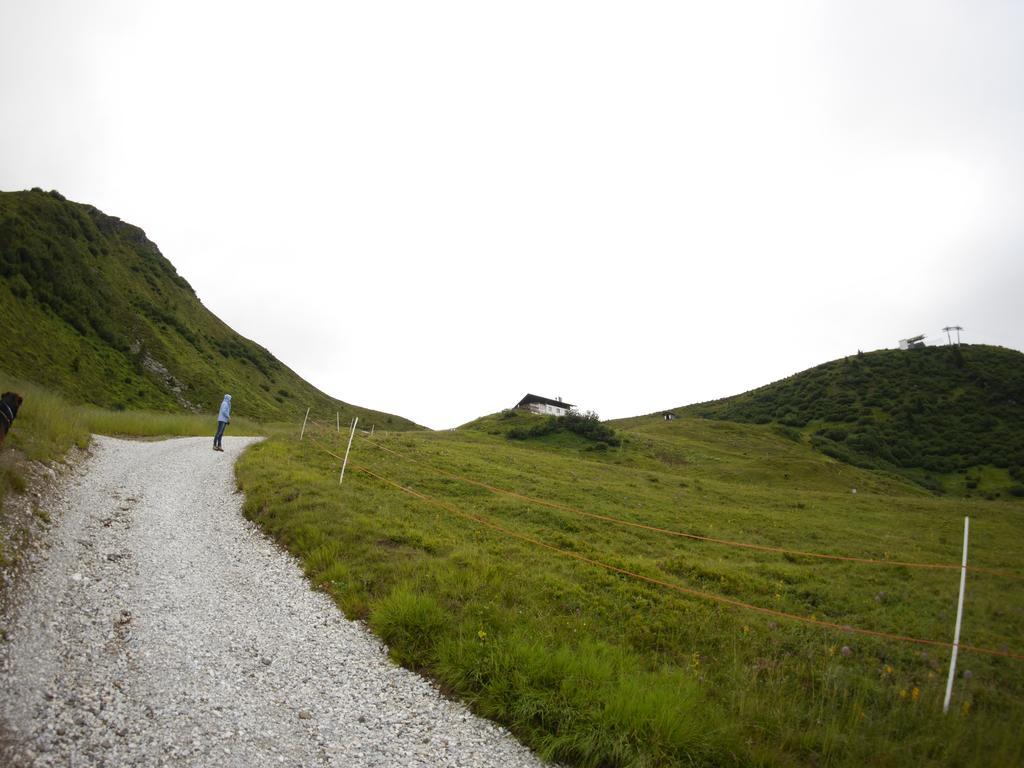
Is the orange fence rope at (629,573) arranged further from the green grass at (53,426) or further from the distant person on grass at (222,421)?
the green grass at (53,426)

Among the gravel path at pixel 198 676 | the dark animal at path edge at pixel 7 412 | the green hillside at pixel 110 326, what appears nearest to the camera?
the gravel path at pixel 198 676

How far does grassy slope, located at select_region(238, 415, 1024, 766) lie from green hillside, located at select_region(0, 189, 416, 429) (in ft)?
140

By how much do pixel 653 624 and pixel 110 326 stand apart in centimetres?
7694

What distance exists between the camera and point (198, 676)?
562cm

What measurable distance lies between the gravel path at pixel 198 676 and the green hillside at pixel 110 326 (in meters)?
43.8

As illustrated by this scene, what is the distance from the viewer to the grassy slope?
5.22 m

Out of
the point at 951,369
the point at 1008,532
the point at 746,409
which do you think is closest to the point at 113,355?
the point at 1008,532

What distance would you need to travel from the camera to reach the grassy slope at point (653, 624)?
5.22 m

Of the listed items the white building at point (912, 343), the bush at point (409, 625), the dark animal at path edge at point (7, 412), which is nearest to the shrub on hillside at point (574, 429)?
the dark animal at path edge at point (7, 412)

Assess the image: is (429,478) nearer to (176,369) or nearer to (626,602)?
(626,602)

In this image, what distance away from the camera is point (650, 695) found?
18.0 feet

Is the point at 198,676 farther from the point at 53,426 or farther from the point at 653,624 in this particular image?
the point at 53,426

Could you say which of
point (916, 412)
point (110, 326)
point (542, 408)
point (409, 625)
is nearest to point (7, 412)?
point (409, 625)

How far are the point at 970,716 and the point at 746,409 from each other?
95.1 meters
